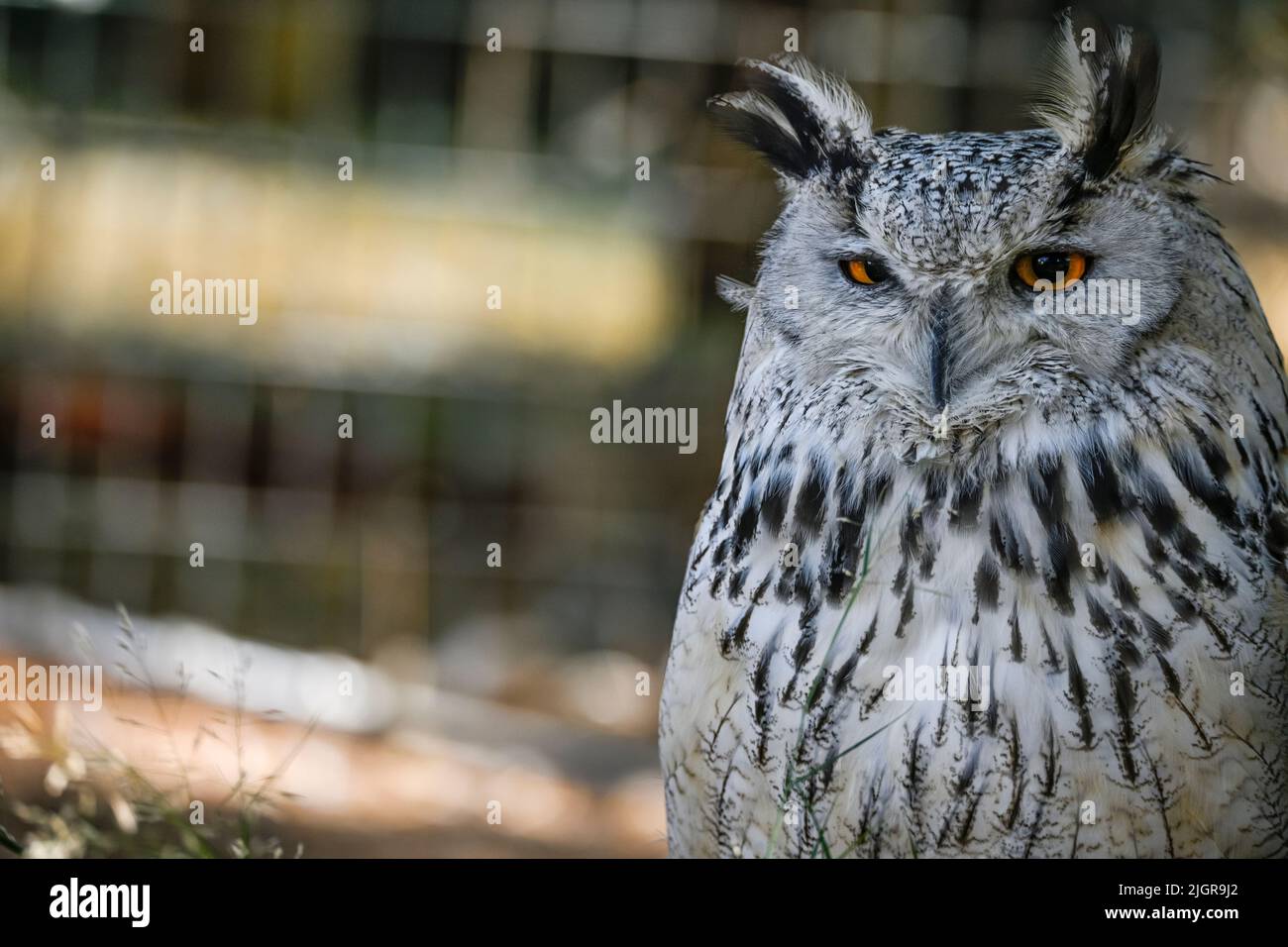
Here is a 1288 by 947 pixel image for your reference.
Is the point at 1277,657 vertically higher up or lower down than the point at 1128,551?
lower down

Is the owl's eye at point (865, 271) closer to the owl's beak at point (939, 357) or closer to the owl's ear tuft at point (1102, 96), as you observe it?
the owl's beak at point (939, 357)

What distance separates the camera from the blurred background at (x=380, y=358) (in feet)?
8.72

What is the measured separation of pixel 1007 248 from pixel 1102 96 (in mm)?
183

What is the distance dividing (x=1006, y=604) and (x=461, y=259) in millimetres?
1866

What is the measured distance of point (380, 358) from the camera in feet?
9.24

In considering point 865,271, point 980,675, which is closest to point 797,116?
point 865,271

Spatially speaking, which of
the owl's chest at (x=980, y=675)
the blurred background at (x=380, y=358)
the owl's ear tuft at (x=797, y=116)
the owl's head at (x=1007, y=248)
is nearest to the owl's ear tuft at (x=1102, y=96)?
the owl's head at (x=1007, y=248)

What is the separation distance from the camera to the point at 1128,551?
1162 mm

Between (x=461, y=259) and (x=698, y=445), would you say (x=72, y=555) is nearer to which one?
(x=461, y=259)

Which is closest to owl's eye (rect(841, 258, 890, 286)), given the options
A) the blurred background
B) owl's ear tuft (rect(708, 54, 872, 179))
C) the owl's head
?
the owl's head

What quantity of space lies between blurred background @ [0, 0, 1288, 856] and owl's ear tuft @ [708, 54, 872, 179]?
119 cm

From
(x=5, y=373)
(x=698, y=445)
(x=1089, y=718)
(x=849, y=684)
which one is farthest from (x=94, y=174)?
(x=1089, y=718)

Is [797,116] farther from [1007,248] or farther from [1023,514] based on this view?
[1023,514]

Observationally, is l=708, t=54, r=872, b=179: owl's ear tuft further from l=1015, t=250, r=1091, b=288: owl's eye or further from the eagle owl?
l=1015, t=250, r=1091, b=288: owl's eye
